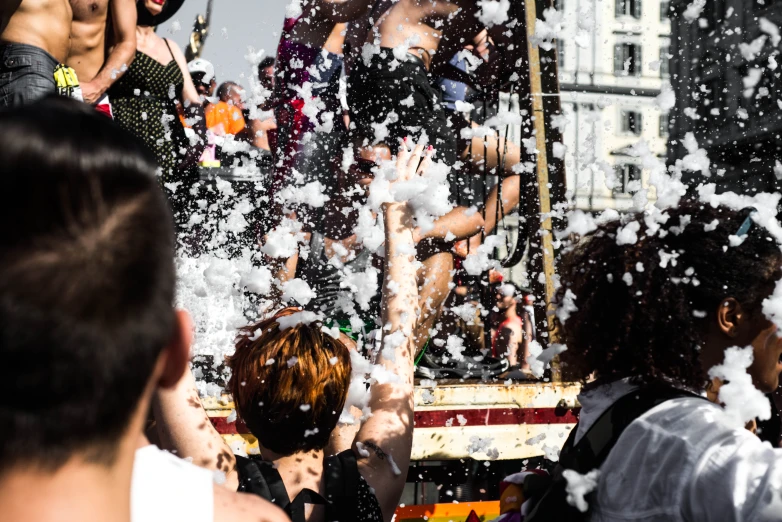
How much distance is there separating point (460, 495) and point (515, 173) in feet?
4.56

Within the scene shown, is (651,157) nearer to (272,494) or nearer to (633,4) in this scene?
(272,494)

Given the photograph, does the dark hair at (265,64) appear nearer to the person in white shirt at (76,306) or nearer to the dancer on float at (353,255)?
the dancer on float at (353,255)

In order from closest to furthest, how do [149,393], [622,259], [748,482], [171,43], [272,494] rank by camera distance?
[149,393] < [748,482] < [622,259] < [272,494] < [171,43]

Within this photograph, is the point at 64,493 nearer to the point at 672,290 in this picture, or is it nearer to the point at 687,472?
the point at 687,472

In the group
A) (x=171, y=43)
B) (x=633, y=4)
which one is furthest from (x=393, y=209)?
(x=633, y=4)

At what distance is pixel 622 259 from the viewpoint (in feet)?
4.66

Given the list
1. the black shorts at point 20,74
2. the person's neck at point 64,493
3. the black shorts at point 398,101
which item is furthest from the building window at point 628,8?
the person's neck at point 64,493

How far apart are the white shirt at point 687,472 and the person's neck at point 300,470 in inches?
22.5

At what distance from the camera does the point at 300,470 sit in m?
1.60

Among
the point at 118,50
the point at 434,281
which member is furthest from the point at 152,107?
the point at 434,281

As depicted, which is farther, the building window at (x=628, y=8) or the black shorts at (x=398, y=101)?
the building window at (x=628, y=8)

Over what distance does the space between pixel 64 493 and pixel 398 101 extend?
2.81 meters

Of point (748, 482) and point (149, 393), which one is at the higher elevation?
point (149, 393)

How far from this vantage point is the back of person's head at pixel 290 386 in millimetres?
1558
